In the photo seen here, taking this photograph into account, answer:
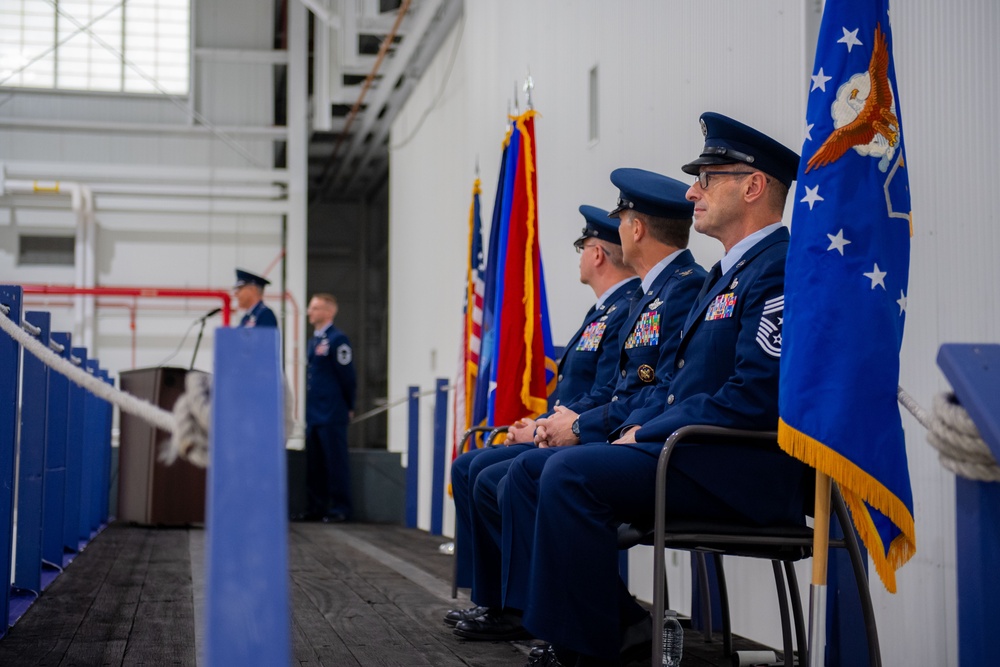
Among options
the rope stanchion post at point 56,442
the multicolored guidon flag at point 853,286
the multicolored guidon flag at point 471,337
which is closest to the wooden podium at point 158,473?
the multicolored guidon flag at point 471,337

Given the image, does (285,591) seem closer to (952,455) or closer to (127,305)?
(952,455)

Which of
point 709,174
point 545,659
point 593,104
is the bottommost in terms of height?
point 545,659

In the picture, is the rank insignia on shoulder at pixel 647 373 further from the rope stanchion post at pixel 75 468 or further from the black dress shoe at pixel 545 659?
the rope stanchion post at pixel 75 468

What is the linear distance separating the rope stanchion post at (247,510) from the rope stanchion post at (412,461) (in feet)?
18.7

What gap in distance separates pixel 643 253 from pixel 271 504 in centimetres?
189

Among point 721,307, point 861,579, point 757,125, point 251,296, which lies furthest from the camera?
point 251,296

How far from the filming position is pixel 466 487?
3.06 m

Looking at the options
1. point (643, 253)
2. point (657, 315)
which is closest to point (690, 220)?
point (643, 253)

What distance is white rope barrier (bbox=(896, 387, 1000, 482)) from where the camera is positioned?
119cm

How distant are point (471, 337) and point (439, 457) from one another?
72.3 inches

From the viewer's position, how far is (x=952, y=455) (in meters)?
1.22

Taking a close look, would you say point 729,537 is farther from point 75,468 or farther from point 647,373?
point 75,468

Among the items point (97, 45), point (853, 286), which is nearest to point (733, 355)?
point (853, 286)

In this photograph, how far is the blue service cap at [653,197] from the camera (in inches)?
108
